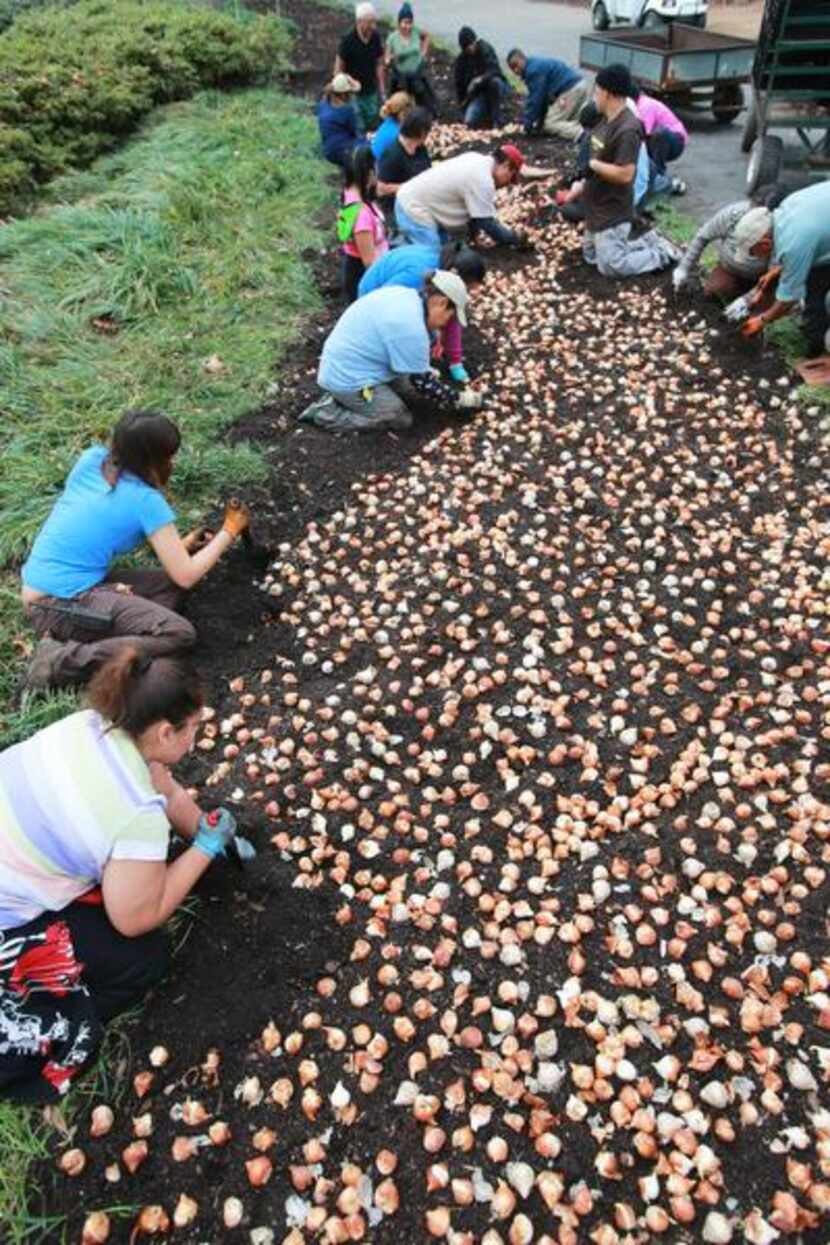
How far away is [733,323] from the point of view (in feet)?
16.7

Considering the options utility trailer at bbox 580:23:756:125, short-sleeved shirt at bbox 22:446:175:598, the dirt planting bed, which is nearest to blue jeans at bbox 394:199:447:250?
the dirt planting bed

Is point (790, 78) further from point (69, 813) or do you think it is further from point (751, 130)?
point (69, 813)

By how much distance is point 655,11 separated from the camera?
449 inches

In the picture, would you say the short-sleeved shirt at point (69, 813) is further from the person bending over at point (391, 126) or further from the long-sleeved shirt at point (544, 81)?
the long-sleeved shirt at point (544, 81)

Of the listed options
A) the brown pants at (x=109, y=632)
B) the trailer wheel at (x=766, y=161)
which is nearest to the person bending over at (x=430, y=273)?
the brown pants at (x=109, y=632)

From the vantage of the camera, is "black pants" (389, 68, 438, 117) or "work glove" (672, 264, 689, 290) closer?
"work glove" (672, 264, 689, 290)

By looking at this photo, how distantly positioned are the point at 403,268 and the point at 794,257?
6.93 ft

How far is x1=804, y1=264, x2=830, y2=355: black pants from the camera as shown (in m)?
4.46

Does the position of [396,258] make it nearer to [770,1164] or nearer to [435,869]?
[435,869]

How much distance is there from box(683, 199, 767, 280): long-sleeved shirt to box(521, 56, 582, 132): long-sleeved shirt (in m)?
4.60

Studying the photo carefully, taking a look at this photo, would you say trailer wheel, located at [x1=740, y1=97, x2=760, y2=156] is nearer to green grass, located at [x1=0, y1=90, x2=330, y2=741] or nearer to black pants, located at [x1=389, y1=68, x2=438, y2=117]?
black pants, located at [x1=389, y1=68, x2=438, y2=117]

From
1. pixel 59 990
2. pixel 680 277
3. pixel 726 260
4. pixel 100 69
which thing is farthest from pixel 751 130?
pixel 59 990

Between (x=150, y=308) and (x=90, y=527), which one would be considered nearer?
(x=90, y=527)

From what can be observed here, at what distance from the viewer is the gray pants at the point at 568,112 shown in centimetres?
858
